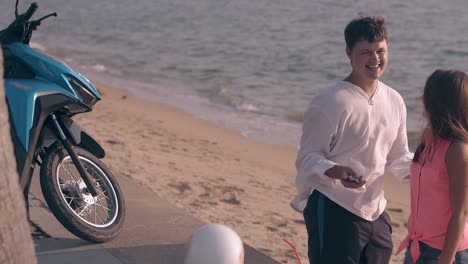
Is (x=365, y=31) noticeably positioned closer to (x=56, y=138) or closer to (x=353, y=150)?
(x=353, y=150)

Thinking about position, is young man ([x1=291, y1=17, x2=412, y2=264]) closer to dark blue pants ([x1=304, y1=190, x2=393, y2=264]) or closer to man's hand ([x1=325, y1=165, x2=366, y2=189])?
dark blue pants ([x1=304, y1=190, x2=393, y2=264])

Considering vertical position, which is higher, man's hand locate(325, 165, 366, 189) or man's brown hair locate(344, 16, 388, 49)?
man's brown hair locate(344, 16, 388, 49)

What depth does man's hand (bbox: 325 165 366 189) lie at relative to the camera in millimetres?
3770

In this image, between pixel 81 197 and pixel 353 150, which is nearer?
pixel 353 150

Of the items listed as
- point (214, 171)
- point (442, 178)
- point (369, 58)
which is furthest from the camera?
point (214, 171)

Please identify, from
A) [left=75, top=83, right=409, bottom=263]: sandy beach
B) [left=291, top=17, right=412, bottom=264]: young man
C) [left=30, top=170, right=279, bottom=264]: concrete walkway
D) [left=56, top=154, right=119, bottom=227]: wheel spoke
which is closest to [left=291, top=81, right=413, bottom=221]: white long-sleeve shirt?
[left=291, top=17, right=412, bottom=264]: young man

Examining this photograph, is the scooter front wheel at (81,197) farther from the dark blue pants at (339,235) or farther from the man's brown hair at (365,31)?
the man's brown hair at (365,31)

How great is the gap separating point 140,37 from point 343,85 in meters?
18.0

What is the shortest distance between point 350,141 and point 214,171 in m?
4.96

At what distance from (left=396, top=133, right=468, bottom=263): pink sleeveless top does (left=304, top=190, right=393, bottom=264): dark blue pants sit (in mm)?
273

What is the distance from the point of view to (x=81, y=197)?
5.38 meters

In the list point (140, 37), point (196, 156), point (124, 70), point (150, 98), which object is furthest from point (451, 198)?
point (140, 37)

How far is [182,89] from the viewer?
15.0 metres

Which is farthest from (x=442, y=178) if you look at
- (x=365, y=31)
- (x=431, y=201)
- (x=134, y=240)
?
(x=134, y=240)
